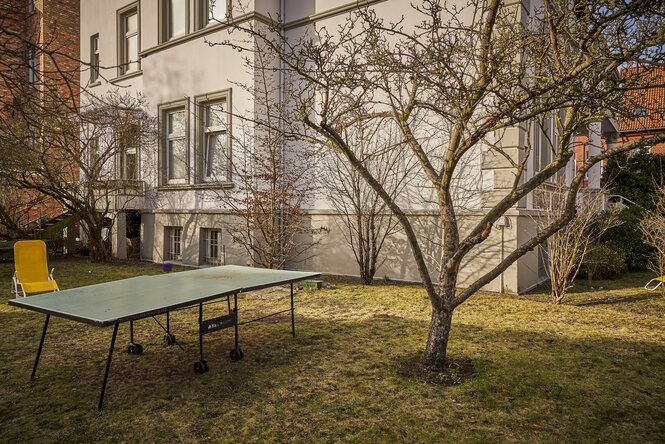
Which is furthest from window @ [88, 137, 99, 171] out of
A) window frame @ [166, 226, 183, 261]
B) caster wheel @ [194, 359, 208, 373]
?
caster wheel @ [194, 359, 208, 373]

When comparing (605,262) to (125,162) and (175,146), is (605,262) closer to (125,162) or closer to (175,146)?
(175,146)

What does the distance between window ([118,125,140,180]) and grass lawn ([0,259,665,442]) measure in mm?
7143

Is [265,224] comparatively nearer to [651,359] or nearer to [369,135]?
[369,135]

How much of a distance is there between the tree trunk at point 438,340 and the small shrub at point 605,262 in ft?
24.4

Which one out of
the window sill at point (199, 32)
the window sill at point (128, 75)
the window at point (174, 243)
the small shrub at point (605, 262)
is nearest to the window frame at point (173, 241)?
the window at point (174, 243)

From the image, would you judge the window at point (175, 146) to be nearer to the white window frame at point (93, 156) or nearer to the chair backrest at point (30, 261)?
the white window frame at point (93, 156)

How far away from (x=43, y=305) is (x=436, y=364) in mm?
3694

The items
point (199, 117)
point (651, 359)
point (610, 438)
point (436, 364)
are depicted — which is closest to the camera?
point (610, 438)

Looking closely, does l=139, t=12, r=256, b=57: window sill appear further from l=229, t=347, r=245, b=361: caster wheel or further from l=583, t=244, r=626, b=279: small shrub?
l=583, t=244, r=626, b=279: small shrub

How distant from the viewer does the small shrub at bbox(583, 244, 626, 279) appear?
1022 centimetres

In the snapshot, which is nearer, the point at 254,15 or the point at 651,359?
the point at 651,359

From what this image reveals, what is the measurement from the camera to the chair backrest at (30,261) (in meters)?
8.10

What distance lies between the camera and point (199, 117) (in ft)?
41.2

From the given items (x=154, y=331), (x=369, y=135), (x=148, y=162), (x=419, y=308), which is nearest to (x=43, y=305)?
(x=154, y=331)
